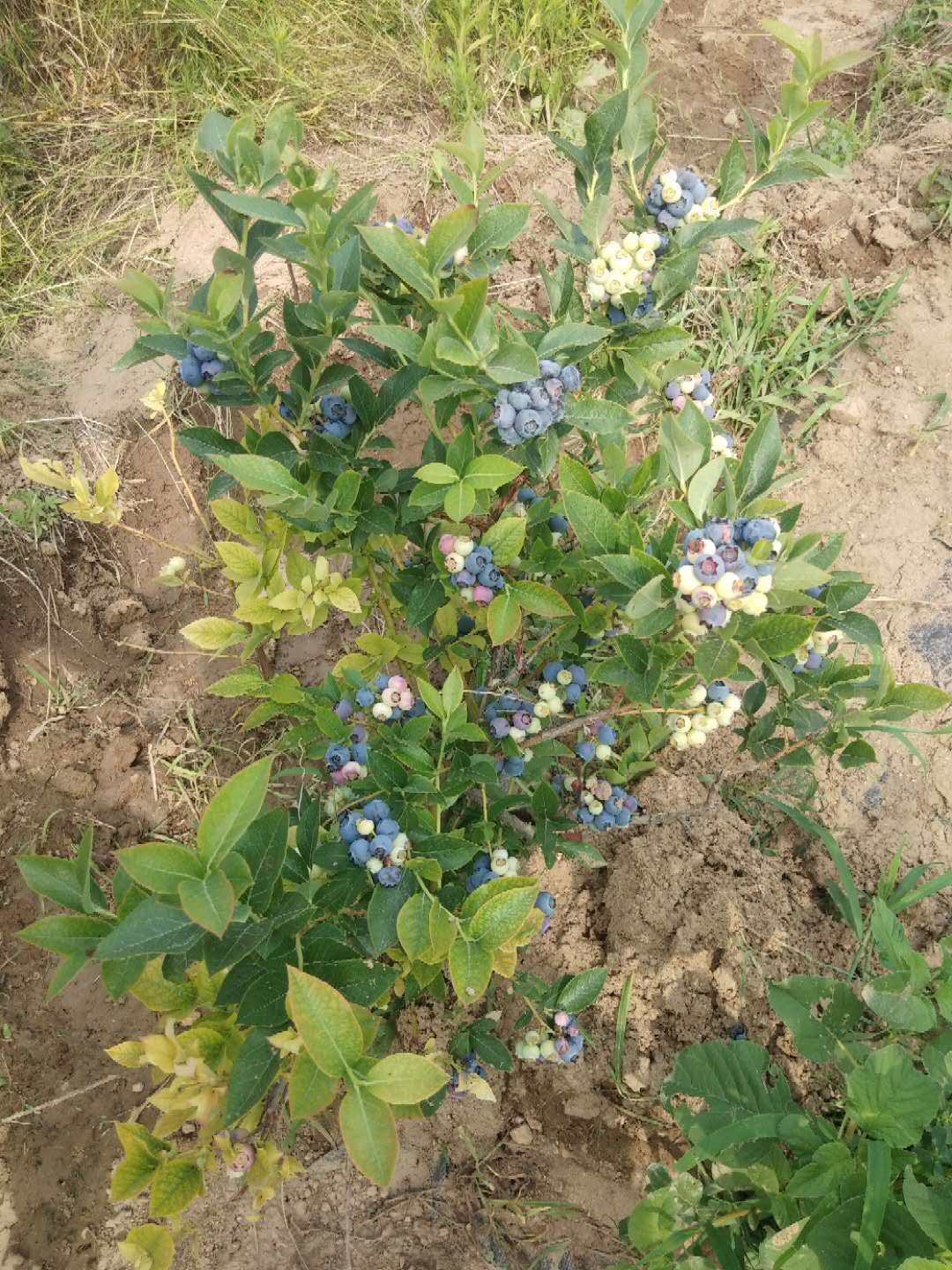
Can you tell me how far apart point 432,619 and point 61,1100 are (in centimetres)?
146

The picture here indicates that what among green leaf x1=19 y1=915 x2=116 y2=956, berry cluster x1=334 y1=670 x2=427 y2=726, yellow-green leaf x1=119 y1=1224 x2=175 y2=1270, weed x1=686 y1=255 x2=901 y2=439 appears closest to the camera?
green leaf x1=19 y1=915 x2=116 y2=956

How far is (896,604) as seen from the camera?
8.61ft

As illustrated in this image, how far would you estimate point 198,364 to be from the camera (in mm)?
1576

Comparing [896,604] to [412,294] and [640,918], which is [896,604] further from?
[412,294]

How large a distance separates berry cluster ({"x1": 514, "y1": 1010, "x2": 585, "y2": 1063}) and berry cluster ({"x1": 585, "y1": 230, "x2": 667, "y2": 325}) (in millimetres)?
1356

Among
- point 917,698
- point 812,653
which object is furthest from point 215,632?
point 917,698

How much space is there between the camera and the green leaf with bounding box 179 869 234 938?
1.08 metres

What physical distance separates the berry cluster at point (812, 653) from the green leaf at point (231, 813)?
981 mm

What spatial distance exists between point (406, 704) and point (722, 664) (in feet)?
1.99

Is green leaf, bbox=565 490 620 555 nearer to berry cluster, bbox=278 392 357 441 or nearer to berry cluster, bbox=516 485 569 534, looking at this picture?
berry cluster, bbox=516 485 569 534

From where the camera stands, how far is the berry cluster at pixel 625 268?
1.56 metres

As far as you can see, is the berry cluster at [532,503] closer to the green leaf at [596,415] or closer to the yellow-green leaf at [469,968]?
the green leaf at [596,415]

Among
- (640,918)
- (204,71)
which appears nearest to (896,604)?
(640,918)

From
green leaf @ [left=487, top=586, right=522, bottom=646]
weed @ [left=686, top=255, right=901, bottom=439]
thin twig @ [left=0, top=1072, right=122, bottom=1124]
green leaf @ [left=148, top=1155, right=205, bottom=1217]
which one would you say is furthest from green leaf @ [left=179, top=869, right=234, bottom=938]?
weed @ [left=686, top=255, right=901, bottom=439]
